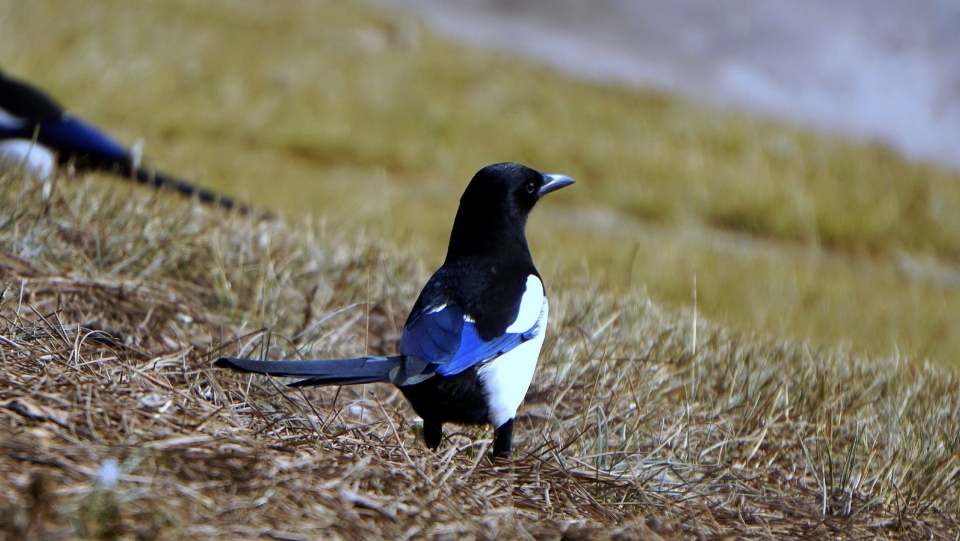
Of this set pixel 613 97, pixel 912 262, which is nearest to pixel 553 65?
pixel 613 97

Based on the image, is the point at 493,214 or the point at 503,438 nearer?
the point at 503,438

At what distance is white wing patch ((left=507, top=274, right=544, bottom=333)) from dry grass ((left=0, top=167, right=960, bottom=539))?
290mm

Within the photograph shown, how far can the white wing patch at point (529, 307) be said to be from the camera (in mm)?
2467

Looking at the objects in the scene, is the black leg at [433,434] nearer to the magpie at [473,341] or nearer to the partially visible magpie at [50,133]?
the magpie at [473,341]

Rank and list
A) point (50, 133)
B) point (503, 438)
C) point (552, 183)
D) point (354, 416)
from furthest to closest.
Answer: point (50, 133) < point (552, 183) < point (354, 416) < point (503, 438)

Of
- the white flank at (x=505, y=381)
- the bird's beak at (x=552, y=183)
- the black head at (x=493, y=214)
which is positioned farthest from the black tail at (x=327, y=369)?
the bird's beak at (x=552, y=183)

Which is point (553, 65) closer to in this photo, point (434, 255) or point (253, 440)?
point (434, 255)

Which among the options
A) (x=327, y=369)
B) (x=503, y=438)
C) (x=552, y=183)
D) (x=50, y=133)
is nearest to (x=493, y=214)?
(x=552, y=183)

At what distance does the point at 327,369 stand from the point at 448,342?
1.13 feet

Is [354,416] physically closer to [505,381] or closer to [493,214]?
[505,381]

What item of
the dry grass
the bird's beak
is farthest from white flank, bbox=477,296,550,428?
the bird's beak

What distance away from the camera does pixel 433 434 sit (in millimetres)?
2443

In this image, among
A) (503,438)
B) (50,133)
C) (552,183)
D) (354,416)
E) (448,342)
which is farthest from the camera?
(50,133)

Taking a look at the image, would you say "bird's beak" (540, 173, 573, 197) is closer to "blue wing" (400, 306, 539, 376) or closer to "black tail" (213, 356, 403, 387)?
"blue wing" (400, 306, 539, 376)
